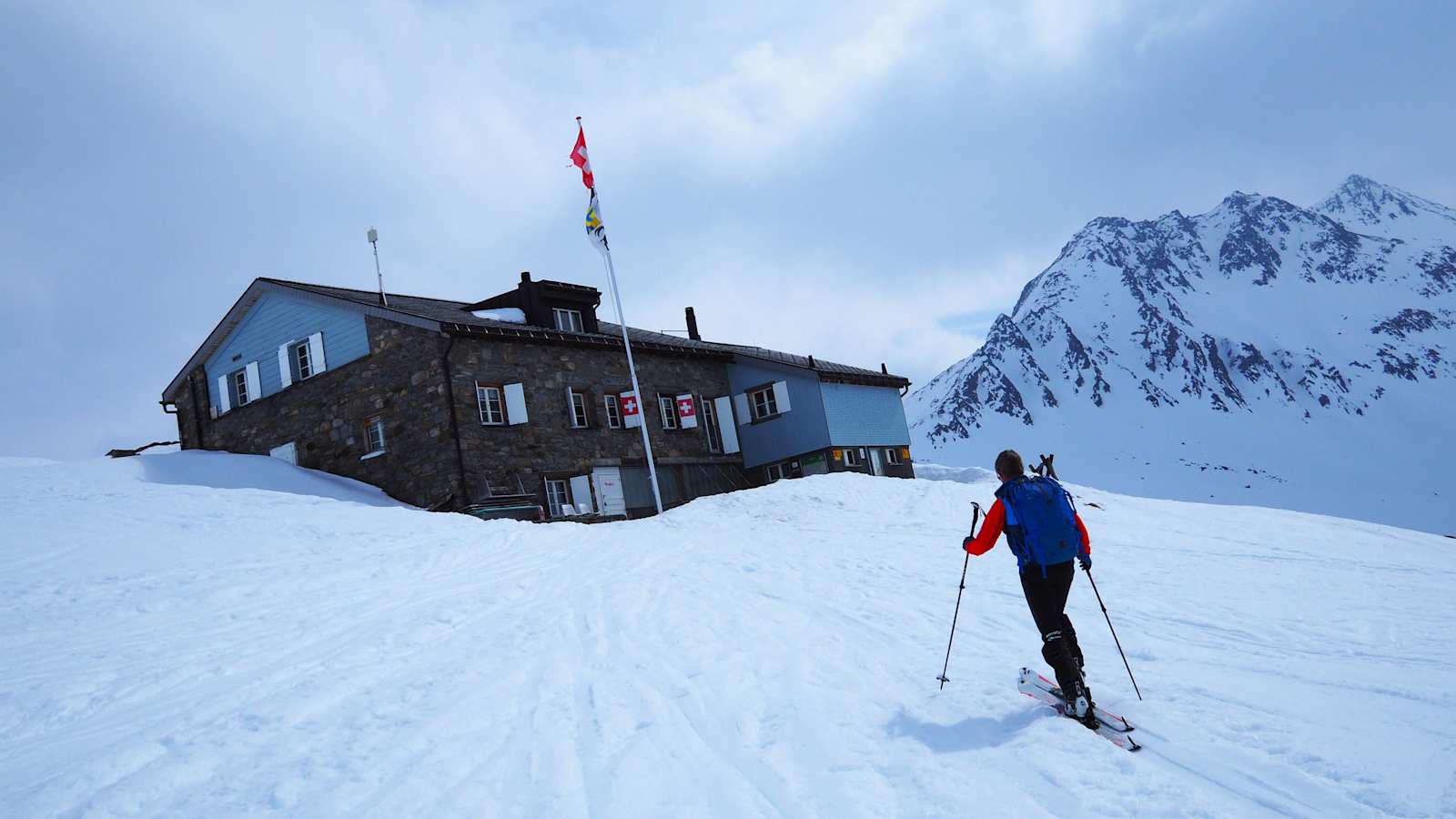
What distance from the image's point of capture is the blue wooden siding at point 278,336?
25.0 m

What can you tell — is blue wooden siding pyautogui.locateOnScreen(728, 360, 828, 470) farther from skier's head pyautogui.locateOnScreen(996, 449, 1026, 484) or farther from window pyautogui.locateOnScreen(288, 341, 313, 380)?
skier's head pyautogui.locateOnScreen(996, 449, 1026, 484)

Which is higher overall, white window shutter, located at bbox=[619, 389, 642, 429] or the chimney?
the chimney

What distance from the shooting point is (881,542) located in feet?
51.5

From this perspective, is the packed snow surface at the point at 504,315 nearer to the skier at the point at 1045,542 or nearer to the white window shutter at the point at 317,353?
the white window shutter at the point at 317,353

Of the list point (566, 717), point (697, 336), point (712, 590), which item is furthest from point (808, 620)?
point (697, 336)

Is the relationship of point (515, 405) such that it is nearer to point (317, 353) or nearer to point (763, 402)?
point (317, 353)

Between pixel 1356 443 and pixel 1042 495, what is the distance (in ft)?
703

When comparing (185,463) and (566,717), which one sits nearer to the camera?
(566,717)

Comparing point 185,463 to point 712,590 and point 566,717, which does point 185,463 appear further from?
point 566,717

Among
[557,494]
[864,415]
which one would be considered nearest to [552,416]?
[557,494]

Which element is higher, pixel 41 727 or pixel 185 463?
pixel 185 463

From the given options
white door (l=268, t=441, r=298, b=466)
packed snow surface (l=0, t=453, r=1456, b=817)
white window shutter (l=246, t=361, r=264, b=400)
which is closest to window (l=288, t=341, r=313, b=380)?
white window shutter (l=246, t=361, r=264, b=400)

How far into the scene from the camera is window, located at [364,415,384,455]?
24.0 metres

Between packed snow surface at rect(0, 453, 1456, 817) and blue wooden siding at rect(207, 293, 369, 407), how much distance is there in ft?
34.3
